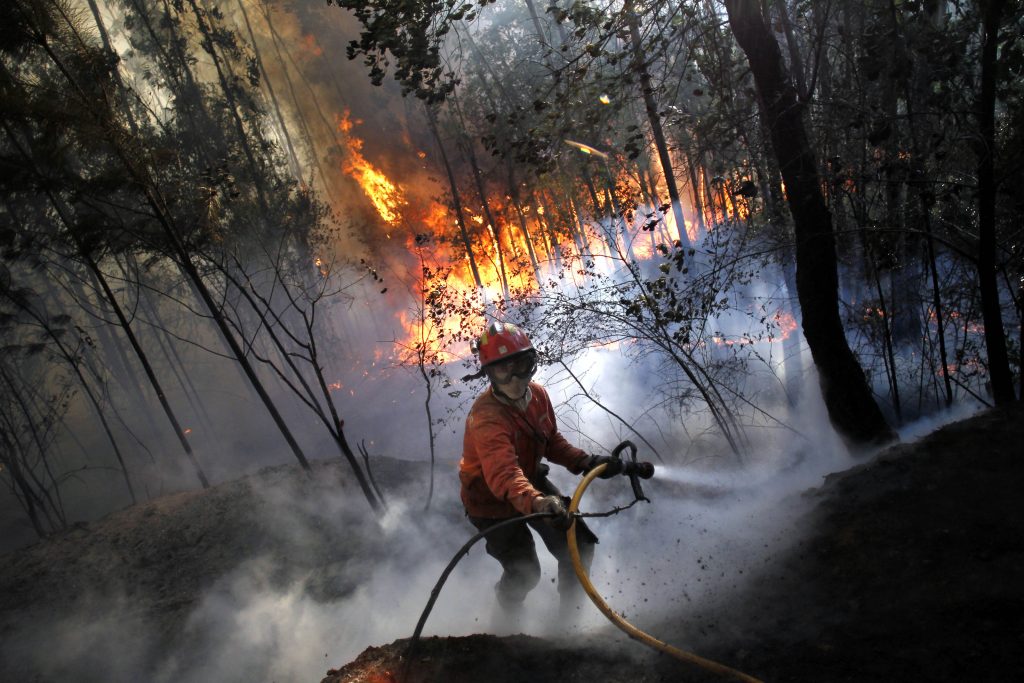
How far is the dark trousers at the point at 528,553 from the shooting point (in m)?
4.49

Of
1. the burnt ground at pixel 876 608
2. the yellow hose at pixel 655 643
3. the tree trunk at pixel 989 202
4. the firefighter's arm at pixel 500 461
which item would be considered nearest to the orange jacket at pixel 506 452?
the firefighter's arm at pixel 500 461

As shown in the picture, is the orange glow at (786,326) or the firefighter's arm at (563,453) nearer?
the firefighter's arm at (563,453)

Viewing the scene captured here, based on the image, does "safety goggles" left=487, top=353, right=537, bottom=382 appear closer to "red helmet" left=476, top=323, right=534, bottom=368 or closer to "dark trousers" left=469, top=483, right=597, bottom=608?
"red helmet" left=476, top=323, right=534, bottom=368

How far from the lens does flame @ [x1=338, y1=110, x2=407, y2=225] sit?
29.6 metres

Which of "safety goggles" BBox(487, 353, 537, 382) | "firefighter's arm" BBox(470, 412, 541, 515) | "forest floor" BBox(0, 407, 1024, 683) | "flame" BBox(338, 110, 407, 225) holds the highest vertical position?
"flame" BBox(338, 110, 407, 225)

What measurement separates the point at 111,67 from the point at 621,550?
946 centimetres

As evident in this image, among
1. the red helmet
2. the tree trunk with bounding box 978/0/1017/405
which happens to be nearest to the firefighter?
the red helmet

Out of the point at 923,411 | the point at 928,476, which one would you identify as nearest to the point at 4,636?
the point at 928,476

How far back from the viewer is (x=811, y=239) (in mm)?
6238

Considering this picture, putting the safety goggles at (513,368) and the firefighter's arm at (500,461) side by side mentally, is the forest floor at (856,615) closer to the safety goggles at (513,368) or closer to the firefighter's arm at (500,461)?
the firefighter's arm at (500,461)

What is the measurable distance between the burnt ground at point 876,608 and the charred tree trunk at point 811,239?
6.18 feet

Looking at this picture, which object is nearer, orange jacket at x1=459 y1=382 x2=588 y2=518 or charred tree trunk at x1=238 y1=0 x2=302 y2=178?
orange jacket at x1=459 y1=382 x2=588 y2=518

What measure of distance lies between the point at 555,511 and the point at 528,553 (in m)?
1.38

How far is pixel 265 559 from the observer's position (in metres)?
8.88
